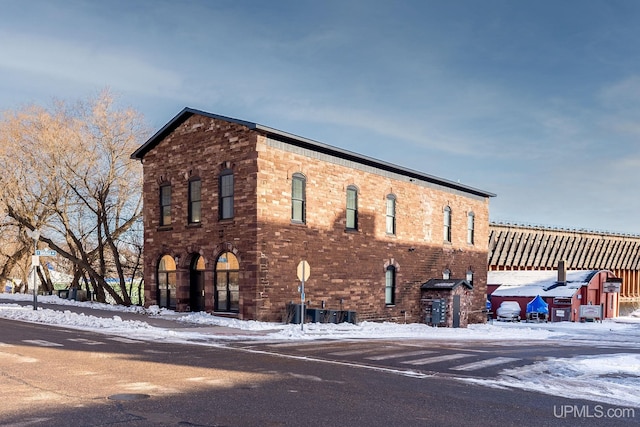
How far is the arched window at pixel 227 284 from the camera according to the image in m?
24.8

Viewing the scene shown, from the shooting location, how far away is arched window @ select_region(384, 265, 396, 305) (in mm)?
31609

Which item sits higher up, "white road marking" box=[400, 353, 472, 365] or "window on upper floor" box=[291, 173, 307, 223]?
"window on upper floor" box=[291, 173, 307, 223]

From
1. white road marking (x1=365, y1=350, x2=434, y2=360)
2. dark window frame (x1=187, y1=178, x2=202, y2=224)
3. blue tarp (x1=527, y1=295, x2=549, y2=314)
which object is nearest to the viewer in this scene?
white road marking (x1=365, y1=350, x2=434, y2=360)

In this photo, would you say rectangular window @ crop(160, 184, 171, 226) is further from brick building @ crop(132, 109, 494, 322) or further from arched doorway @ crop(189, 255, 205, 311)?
arched doorway @ crop(189, 255, 205, 311)

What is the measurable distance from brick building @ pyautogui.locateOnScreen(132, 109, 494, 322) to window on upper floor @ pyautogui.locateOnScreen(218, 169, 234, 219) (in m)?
0.05

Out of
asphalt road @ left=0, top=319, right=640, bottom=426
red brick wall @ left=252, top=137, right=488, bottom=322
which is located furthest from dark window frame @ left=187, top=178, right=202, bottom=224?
asphalt road @ left=0, top=319, right=640, bottom=426

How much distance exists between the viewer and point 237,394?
30.7ft

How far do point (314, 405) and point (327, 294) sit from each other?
60.0 ft

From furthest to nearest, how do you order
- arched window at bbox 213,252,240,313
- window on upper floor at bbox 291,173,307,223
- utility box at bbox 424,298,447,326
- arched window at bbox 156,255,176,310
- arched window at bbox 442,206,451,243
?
arched window at bbox 442,206,451,243, utility box at bbox 424,298,447,326, arched window at bbox 156,255,176,310, window on upper floor at bbox 291,173,307,223, arched window at bbox 213,252,240,313

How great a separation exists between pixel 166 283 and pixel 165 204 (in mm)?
3817

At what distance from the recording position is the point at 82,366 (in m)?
11.7

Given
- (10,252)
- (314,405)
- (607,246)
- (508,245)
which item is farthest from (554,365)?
(607,246)

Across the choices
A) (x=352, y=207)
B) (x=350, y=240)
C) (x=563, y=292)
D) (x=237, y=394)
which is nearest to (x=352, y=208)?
(x=352, y=207)

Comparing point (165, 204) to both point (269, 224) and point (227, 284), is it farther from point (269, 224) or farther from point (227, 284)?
point (269, 224)
